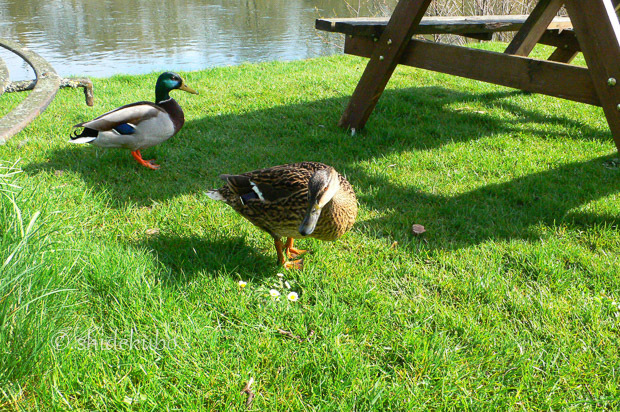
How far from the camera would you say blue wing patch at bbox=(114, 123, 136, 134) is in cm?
390

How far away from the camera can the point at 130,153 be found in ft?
14.3

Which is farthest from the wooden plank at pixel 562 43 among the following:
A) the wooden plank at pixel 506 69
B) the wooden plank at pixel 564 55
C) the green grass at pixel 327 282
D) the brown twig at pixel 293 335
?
the brown twig at pixel 293 335

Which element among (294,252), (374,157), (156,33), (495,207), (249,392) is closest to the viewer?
(249,392)

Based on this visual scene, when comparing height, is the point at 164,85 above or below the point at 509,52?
below

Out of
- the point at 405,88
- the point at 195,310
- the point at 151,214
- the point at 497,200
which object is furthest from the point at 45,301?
the point at 405,88

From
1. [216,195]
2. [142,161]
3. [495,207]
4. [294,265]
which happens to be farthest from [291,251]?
[142,161]

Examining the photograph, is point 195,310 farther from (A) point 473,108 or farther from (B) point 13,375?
(A) point 473,108

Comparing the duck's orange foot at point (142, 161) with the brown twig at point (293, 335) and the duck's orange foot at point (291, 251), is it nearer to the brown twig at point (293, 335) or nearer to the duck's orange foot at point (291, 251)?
the duck's orange foot at point (291, 251)

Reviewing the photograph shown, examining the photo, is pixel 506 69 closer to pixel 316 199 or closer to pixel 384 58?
pixel 384 58

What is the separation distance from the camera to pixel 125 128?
154 inches

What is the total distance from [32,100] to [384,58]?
3.23 metres

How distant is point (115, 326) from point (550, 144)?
4172 mm

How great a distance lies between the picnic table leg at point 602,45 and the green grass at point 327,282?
27.5 inches

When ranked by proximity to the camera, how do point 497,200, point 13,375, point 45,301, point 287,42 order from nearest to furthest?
point 13,375 < point 45,301 < point 497,200 < point 287,42
